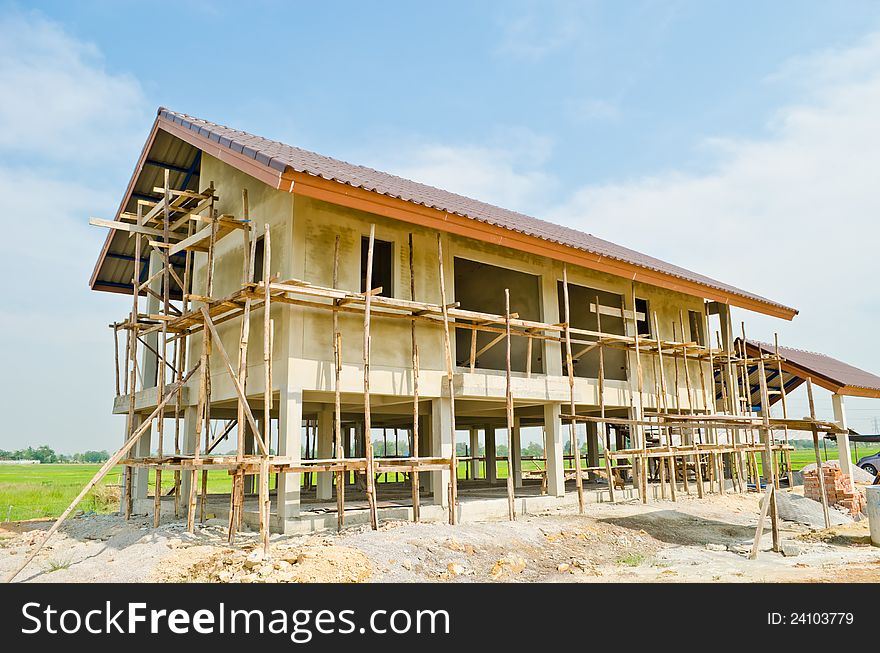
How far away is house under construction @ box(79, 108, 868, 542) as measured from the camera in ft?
33.8

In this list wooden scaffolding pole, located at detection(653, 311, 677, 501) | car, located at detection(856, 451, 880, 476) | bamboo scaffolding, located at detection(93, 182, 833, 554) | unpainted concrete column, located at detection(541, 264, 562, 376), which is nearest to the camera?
bamboo scaffolding, located at detection(93, 182, 833, 554)

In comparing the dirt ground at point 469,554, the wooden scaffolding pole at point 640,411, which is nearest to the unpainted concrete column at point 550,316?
the wooden scaffolding pole at point 640,411

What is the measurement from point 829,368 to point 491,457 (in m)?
→ 11.6

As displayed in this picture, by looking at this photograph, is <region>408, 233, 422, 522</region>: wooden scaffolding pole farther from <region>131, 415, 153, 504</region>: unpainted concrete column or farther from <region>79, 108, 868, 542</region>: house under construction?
<region>131, 415, 153, 504</region>: unpainted concrete column

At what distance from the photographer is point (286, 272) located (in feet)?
35.8

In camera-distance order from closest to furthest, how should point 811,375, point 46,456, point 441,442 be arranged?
1. point 441,442
2. point 811,375
3. point 46,456

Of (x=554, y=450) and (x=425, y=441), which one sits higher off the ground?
(x=425, y=441)

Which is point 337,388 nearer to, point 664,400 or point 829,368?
point 664,400

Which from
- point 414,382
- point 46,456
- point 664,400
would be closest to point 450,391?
point 414,382

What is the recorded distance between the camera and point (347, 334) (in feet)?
36.8

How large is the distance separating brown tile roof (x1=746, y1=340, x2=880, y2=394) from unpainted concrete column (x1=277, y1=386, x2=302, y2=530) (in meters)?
15.7

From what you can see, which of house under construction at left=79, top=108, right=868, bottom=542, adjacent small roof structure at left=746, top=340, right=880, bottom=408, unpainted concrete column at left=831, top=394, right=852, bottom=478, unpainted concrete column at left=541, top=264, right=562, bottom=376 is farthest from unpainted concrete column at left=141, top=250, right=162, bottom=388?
unpainted concrete column at left=831, top=394, right=852, bottom=478

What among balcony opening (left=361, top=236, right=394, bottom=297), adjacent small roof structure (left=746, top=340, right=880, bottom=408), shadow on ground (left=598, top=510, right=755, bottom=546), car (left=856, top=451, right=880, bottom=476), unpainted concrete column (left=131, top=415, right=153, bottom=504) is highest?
balcony opening (left=361, top=236, right=394, bottom=297)

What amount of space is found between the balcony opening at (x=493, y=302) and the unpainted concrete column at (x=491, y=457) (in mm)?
4792
